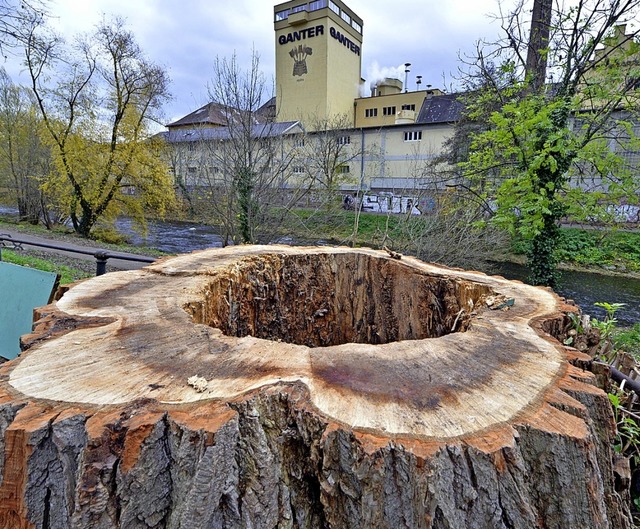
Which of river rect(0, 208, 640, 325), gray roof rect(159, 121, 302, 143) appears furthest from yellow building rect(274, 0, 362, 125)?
river rect(0, 208, 640, 325)

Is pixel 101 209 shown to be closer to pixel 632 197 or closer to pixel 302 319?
pixel 302 319

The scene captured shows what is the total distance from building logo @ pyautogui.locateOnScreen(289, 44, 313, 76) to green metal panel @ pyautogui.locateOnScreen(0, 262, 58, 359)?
28.6 meters

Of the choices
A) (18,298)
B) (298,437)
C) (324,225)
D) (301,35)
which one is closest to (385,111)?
(301,35)

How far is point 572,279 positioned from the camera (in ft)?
38.7

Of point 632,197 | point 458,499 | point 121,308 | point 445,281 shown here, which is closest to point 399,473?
point 458,499

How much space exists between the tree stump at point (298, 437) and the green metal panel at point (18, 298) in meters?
1.60

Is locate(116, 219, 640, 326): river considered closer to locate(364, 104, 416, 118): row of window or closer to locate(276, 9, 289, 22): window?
locate(364, 104, 416, 118): row of window

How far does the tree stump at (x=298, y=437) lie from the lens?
0.98m

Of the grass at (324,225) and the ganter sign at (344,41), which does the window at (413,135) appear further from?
the ganter sign at (344,41)

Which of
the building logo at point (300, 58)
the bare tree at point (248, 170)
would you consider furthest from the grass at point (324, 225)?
the building logo at point (300, 58)

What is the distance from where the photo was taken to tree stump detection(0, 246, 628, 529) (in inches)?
38.4

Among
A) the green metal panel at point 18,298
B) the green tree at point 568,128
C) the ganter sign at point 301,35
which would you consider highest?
the ganter sign at point 301,35

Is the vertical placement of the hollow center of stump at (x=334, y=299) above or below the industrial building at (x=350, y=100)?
below

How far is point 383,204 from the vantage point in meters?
20.3
